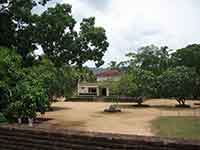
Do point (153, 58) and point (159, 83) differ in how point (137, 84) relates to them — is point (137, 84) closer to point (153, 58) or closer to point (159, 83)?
point (159, 83)

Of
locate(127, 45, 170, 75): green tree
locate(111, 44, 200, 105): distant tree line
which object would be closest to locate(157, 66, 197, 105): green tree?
locate(111, 44, 200, 105): distant tree line

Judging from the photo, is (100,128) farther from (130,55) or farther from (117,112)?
(130,55)

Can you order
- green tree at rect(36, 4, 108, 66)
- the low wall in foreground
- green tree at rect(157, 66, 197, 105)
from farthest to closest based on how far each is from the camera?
green tree at rect(157, 66, 197, 105) < green tree at rect(36, 4, 108, 66) < the low wall in foreground

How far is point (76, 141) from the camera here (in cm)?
532

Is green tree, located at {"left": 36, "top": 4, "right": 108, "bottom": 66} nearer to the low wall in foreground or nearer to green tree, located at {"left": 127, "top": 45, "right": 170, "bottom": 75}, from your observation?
the low wall in foreground

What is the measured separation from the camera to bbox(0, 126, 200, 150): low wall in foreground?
472 centimetres

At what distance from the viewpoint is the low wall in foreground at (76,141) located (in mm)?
4719

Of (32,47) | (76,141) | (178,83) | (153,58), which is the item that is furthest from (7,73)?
(153,58)

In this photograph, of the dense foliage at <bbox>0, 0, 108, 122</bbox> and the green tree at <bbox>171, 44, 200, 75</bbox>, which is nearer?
the dense foliage at <bbox>0, 0, 108, 122</bbox>

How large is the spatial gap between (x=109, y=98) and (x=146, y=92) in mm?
10248

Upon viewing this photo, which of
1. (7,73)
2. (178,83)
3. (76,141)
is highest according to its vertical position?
(178,83)

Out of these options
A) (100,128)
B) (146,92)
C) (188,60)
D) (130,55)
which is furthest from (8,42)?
(188,60)

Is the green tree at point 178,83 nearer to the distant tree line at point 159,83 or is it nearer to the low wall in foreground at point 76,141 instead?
the distant tree line at point 159,83

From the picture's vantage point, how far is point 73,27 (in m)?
21.4
